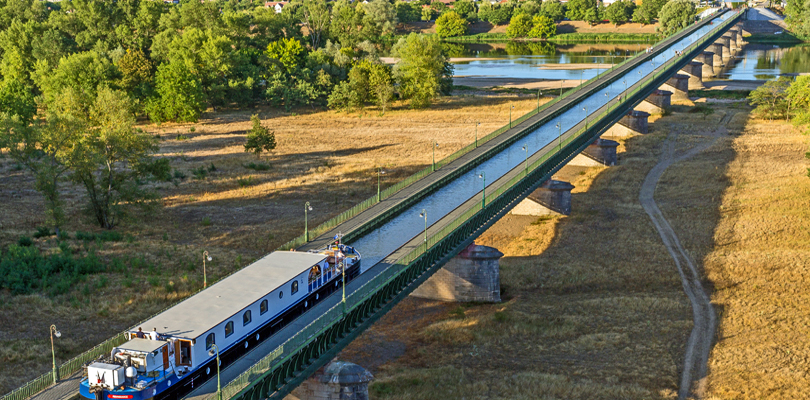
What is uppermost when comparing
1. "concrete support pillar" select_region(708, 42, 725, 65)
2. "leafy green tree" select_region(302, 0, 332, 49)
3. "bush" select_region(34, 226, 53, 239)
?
"leafy green tree" select_region(302, 0, 332, 49)

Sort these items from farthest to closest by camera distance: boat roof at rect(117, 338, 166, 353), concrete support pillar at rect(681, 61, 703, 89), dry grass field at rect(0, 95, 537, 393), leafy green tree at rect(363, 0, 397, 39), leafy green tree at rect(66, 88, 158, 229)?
leafy green tree at rect(363, 0, 397, 39) < concrete support pillar at rect(681, 61, 703, 89) < leafy green tree at rect(66, 88, 158, 229) < dry grass field at rect(0, 95, 537, 393) < boat roof at rect(117, 338, 166, 353)

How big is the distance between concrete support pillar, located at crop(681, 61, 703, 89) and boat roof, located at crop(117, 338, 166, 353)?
144198 millimetres

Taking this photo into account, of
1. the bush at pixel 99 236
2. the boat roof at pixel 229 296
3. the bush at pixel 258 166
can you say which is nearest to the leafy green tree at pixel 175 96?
the bush at pixel 258 166

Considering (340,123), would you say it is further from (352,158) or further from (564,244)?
(564,244)

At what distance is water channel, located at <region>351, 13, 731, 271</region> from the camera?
46.8 meters

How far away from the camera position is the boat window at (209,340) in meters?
30.8

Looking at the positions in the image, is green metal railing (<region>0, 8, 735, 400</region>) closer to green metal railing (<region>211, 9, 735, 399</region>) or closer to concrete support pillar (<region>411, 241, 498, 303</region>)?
green metal railing (<region>211, 9, 735, 399</region>)

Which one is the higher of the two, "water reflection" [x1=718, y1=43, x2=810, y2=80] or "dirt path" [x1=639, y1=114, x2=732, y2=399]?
"water reflection" [x1=718, y1=43, x2=810, y2=80]

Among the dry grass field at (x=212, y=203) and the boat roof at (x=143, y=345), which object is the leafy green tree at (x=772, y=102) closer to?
the dry grass field at (x=212, y=203)

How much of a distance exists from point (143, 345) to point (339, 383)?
8.94m

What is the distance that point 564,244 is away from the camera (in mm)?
66375

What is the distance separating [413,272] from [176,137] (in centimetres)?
8100

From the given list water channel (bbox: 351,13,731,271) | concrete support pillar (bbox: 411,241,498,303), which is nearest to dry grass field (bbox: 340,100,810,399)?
concrete support pillar (bbox: 411,241,498,303)

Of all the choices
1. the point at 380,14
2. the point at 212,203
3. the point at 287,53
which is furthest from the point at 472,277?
the point at 380,14
